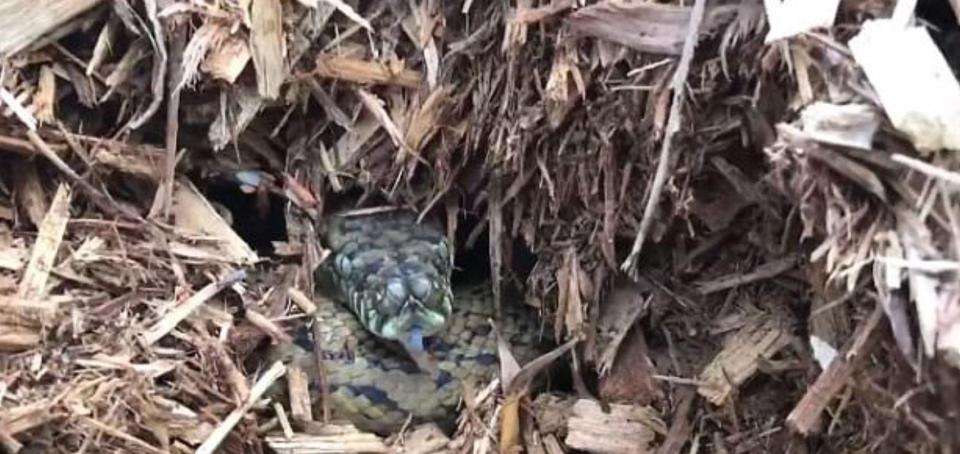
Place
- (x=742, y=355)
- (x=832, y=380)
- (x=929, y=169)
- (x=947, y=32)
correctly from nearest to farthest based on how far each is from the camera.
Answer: (x=929, y=169), (x=832, y=380), (x=947, y=32), (x=742, y=355)

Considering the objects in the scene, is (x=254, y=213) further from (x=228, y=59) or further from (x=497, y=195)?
(x=497, y=195)

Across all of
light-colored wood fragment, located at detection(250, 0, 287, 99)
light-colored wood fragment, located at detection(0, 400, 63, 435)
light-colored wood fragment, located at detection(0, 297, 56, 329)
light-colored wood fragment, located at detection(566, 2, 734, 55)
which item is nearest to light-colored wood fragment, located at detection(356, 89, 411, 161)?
light-colored wood fragment, located at detection(250, 0, 287, 99)

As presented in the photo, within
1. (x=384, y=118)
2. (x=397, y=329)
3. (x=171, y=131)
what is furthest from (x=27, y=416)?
(x=384, y=118)

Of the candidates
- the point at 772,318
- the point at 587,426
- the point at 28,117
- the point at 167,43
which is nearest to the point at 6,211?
the point at 28,117

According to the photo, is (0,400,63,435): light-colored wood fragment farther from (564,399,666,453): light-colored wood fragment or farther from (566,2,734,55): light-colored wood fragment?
(566,2,734,55): light-colored wood fragment

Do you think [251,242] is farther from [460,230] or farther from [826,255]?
[826,255]

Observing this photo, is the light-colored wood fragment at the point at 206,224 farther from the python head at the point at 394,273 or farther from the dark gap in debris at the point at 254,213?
the python head at the point at 394,273

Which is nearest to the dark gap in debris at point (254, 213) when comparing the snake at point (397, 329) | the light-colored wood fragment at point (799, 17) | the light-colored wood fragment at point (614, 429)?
the snake at point (397, 329)
